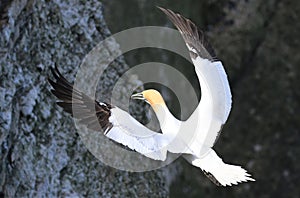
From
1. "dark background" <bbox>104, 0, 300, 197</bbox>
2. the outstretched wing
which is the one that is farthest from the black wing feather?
"dark background" <bbox>104, 0, 300, 197</bbox>

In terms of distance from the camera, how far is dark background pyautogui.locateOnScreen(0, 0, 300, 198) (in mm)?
6000

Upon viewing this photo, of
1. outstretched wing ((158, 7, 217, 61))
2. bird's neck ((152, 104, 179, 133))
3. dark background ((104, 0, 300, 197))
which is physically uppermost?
outstretched wing ((158, 7, 217, 61))

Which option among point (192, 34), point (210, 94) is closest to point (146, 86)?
point (192, 34)

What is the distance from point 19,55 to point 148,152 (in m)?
1.43

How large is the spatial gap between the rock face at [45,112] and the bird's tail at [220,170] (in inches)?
50.4

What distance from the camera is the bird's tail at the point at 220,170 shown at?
5484mm

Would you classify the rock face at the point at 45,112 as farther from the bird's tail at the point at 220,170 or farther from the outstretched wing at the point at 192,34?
the bird's tail at the point at 220,170

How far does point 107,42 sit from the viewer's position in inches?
305

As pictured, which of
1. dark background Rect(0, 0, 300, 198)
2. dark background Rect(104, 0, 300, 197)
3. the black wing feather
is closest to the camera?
the black wing feather

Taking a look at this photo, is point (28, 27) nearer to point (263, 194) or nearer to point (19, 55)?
point (19, 55)

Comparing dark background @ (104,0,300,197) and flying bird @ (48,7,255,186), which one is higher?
flying bird @ (48,7,255,186)

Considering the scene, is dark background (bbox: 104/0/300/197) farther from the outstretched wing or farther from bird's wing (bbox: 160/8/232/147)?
bird's wing (bbox: 160/8/232/147)

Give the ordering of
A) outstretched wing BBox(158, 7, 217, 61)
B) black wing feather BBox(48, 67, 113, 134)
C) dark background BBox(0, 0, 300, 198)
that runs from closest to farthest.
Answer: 1. black wing feather BBox(48, 67, 113, 134)
2. outstretched wing BBox(158, 7, 217, 61)
3. dark background BBox(0, 0, 300, 198)

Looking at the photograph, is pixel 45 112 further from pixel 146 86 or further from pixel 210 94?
pixel 146 86
